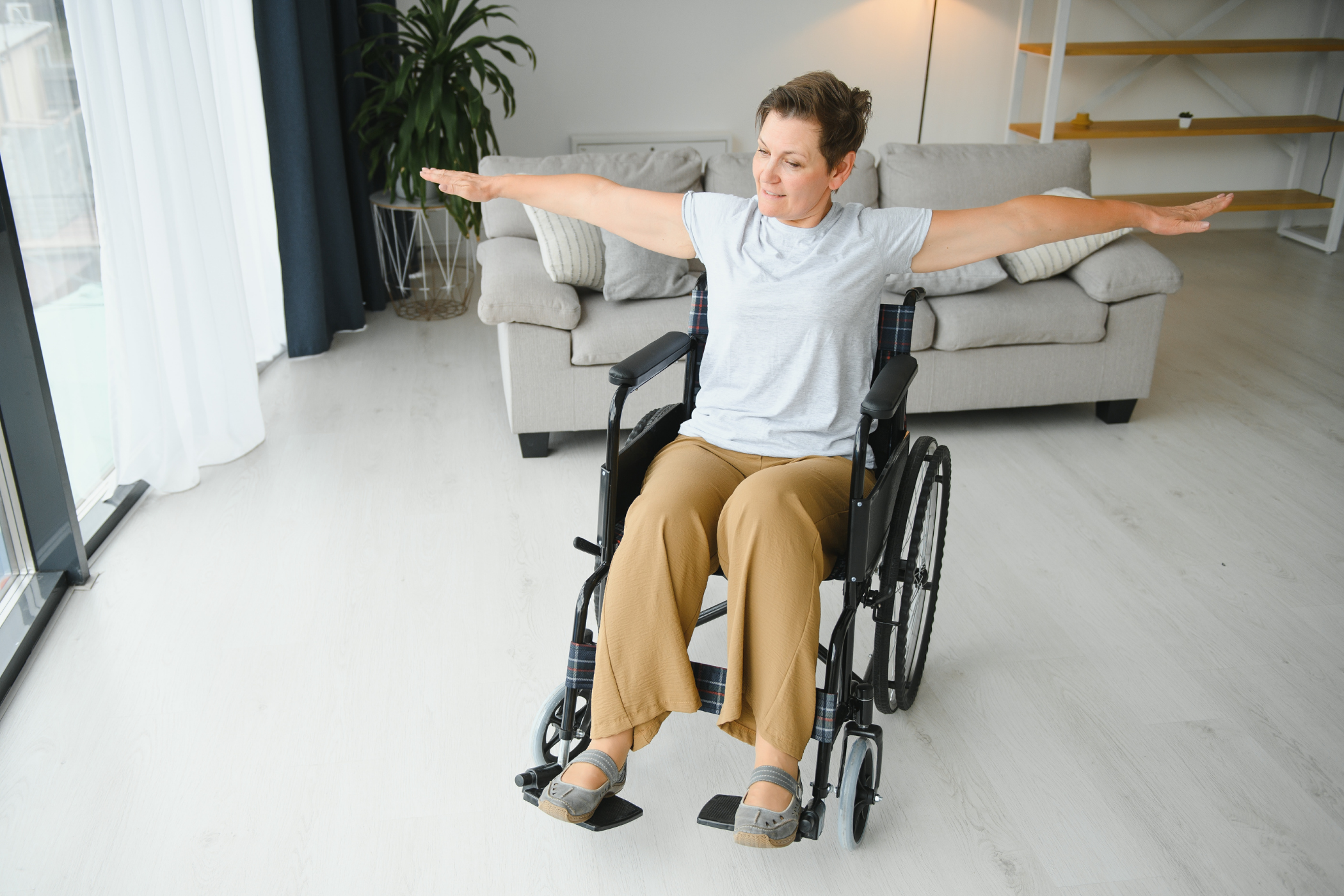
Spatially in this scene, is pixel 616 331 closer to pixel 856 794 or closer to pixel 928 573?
pixel 928 573

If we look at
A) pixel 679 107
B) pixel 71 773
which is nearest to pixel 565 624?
pixel 71 773

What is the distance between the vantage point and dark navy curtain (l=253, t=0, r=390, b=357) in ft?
10.8

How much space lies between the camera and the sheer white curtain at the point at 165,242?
2273 millimetres

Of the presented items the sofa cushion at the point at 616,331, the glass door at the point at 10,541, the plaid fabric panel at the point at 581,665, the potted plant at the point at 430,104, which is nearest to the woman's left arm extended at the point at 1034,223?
the plaid fabric panel at the point at 581,665

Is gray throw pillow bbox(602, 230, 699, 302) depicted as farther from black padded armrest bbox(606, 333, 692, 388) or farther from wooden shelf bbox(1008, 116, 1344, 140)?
wooden shelf bbox(1008, 116, 1344, 140)

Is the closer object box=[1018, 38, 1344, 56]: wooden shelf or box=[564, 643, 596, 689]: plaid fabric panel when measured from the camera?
box=[564, 643, 596, 689]: plaid fabric panel

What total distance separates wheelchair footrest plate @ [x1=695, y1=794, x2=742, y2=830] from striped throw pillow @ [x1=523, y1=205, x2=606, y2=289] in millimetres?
1685

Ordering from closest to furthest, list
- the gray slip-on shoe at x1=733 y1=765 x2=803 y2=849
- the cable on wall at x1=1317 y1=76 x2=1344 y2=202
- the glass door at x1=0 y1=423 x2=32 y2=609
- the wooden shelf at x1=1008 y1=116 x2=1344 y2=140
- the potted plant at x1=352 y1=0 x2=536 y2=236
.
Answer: the gray slip-on shoe at x1=733 y1=765 x2=803 y2=849, the glass door at x1=0 y1=423 x2=32 y2=609, the potted plant at x1=352 y1=0 x2=536 y2=236, the wooden shelf at x1=1008 y1=116 x2=1344 y2=140, the cable on wall at x1=1317 y1=76 x2=1344 y2=202

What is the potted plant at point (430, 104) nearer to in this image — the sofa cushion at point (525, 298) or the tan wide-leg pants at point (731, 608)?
the sofa cushion at point (525, 298)

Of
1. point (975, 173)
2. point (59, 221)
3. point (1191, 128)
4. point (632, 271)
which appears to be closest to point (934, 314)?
point (975, 173)

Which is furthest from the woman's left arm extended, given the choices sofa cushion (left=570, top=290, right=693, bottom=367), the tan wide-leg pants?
sofa cushion (left=570, top=290, right=693, bottom=367)

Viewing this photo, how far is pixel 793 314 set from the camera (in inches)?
62.6

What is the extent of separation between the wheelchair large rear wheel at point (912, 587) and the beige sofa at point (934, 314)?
3.38ft

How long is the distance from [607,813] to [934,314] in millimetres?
1886
